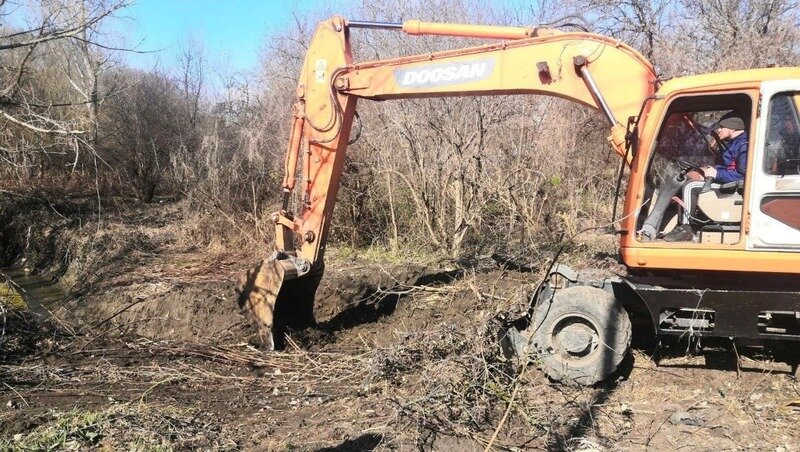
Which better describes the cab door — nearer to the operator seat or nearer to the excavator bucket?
the operator seat

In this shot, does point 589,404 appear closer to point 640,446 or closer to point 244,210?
point 640,446

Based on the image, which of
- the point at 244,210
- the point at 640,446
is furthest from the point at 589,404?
the point at 244,210

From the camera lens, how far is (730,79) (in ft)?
15.8

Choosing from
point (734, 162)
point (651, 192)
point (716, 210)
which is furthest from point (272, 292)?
point (734, 162)

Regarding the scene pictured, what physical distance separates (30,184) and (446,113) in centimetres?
1001

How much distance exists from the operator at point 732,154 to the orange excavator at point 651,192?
0.06m

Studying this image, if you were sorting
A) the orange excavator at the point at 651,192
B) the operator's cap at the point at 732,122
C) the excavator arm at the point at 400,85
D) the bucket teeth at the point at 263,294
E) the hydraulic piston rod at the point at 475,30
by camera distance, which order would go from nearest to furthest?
the orange excavator at the point at 651,192
the operator's cap at the point at 732,122
the excavator arm at the point at 400,85
the hydraulic piston rod at the point at 475,30
the bucket teeth at the point at 263,294

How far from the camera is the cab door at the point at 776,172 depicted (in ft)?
15.0

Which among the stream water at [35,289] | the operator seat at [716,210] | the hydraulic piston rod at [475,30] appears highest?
the hydraulic piston rod at [475,30]

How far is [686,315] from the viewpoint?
5113 mm

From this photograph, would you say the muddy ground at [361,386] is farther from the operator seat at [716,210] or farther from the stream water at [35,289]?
the stream water at [35,289]

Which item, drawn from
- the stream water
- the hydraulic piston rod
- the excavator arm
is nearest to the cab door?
the excavator arm

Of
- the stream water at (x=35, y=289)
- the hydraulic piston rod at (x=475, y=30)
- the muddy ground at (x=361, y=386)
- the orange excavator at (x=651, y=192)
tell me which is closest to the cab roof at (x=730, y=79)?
the orange excavator at (x=651, y=192)

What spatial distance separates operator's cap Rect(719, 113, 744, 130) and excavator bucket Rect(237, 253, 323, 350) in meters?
4.00
